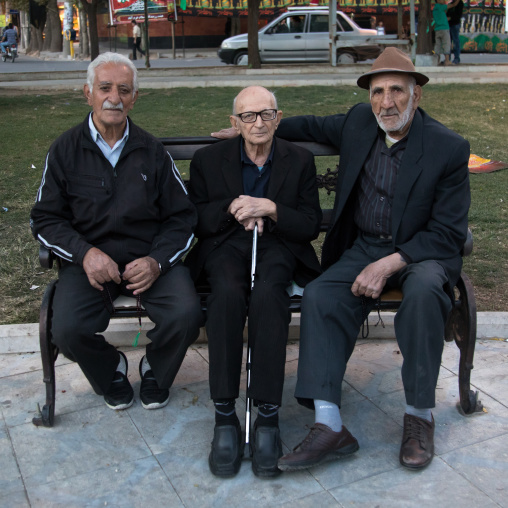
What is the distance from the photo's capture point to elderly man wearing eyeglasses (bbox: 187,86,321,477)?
3.02 metres

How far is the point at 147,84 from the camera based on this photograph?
49.2ft

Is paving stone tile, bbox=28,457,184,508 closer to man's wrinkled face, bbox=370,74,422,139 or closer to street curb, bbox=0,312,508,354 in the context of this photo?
street curb, bbox=0,312,508,354

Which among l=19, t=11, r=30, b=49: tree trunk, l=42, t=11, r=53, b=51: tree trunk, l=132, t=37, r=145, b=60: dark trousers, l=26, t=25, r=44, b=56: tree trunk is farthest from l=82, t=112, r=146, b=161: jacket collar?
l=19, t=11, r=30, b=49: tree trunk

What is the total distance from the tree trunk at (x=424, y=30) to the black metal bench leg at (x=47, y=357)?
18365 millimetres

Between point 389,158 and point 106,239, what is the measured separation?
1.42 m

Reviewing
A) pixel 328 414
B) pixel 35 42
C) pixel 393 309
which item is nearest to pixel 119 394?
pixel 328 414

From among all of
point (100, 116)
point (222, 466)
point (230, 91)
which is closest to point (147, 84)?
point (230, 91)

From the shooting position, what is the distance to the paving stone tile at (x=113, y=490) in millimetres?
2748

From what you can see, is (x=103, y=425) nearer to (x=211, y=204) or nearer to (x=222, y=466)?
(x=222, y=466)

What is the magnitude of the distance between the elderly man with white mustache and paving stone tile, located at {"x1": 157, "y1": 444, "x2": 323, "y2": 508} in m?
0.50

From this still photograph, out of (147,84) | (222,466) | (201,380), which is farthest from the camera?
(147,84)

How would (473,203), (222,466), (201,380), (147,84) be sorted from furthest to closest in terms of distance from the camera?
1. (147,84)
2. (473,203)
3. (201,380)
4. (222,466)

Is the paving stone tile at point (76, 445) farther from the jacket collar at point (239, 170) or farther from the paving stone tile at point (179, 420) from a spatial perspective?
the jacket collar at point (239, 170)

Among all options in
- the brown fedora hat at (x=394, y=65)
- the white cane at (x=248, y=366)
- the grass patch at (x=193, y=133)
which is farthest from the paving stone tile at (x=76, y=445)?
the brown fedora hat at (x=394, y=65)
